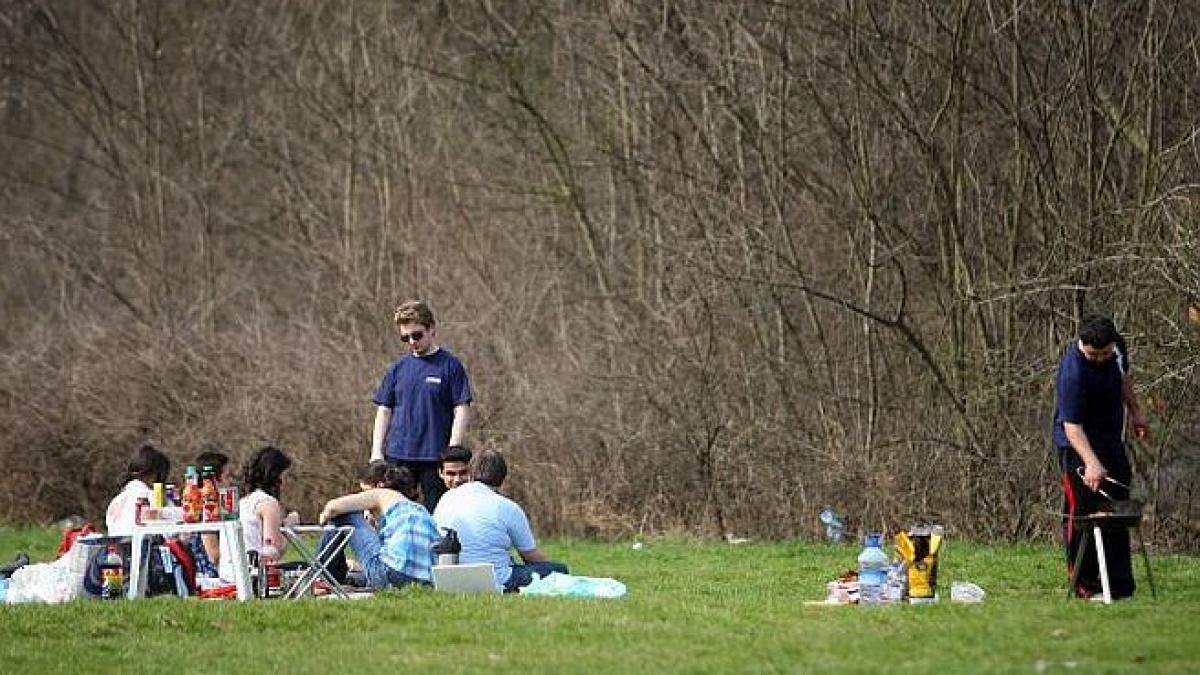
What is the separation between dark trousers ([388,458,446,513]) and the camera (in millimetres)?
15641

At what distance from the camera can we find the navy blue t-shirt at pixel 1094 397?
43.3 ft

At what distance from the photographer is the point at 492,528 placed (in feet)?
46.5

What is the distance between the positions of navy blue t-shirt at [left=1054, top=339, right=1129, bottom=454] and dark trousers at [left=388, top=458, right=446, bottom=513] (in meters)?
4.45

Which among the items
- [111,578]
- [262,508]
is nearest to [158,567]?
[111,578]

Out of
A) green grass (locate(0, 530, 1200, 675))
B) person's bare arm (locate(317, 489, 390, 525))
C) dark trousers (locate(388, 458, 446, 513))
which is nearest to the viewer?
green grass (locate(0, 530, 1200, 675))

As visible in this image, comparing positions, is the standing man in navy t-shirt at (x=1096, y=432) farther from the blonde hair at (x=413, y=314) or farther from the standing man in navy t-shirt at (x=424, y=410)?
the blonde hair at (x=413, y=314)

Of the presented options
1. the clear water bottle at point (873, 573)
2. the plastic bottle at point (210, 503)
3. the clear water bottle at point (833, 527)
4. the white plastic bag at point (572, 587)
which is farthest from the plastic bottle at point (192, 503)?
the clear water bottle at point (833, 527)

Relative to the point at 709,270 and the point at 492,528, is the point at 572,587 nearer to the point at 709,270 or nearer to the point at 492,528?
the point at 492,528

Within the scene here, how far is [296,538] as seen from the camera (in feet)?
45.6

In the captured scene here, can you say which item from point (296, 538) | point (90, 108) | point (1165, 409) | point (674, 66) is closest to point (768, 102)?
point (674, 66)

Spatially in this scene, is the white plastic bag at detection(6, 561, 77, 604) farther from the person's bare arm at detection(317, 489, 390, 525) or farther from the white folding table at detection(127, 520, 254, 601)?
the person's bare arm at detection(317, 489, 390, 525)

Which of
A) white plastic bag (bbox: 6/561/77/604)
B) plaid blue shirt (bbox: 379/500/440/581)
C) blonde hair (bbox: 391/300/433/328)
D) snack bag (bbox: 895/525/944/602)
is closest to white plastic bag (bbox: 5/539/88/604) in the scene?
white plastic bag (bbox: 6/561/77/604)

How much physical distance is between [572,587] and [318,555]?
62.1 inches

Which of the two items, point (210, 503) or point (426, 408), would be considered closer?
point (210, 503)
